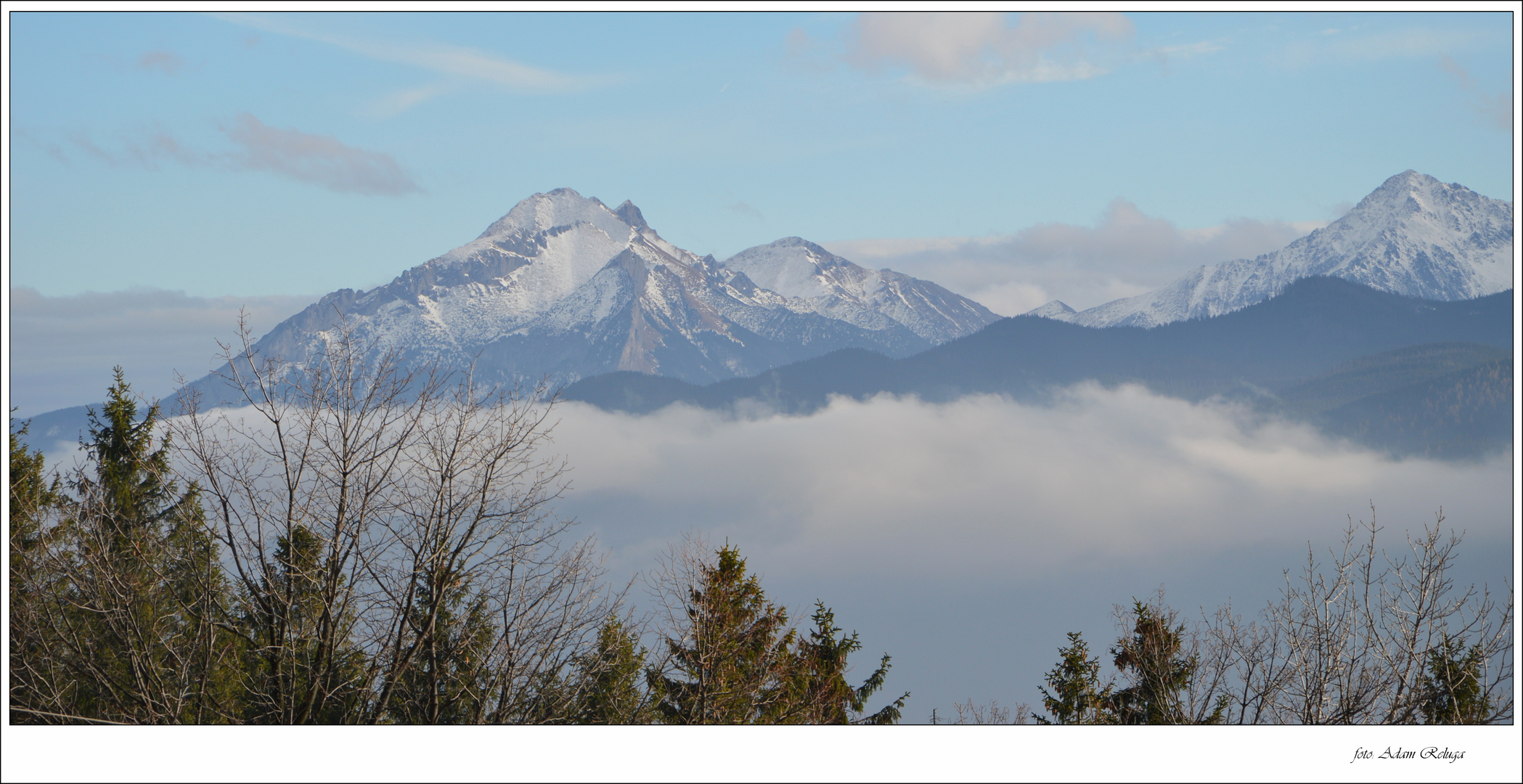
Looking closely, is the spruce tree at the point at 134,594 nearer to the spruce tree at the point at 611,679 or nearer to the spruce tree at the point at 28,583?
the spruce tree at the point at 28,583

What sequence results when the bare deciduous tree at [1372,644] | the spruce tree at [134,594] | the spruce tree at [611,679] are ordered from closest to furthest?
the spruce tree at [134,594] → the bare deciduous tree at [1372,644] → the spruce tree at [611,679]

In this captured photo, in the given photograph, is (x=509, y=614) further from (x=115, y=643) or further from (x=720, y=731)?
(x=115, y=643)

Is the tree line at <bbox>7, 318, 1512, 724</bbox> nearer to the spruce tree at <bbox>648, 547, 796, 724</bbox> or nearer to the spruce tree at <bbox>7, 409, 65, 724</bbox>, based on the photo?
the spruce tree at <bbox>7, 409, 65, 724</bbox>

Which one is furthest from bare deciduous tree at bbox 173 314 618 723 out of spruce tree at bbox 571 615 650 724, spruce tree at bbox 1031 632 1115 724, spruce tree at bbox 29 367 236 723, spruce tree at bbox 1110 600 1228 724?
spruce tree at bbox 1031 632 1115 724

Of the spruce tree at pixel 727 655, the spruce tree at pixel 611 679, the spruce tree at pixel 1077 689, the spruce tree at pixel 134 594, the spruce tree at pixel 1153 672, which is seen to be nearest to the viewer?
the spruce tree at pixel 134 594

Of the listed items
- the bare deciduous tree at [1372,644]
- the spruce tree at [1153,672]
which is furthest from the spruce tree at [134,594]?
the spruce tree at [1153,672]

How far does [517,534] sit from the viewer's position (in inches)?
448

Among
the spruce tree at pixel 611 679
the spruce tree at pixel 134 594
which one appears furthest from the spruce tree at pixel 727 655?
the spruce tree at pixel 134 594

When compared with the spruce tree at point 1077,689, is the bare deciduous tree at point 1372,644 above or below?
above

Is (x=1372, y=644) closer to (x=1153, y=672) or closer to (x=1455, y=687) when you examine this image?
(x=1455, y=687)

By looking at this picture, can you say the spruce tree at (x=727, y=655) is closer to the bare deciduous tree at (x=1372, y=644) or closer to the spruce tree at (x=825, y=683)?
the spruce tree at (x=825, y=683)

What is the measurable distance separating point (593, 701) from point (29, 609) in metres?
7.78

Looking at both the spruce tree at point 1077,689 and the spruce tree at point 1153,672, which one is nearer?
the spruce tree at point 1153,672

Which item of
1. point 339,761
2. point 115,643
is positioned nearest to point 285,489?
point 339,761
